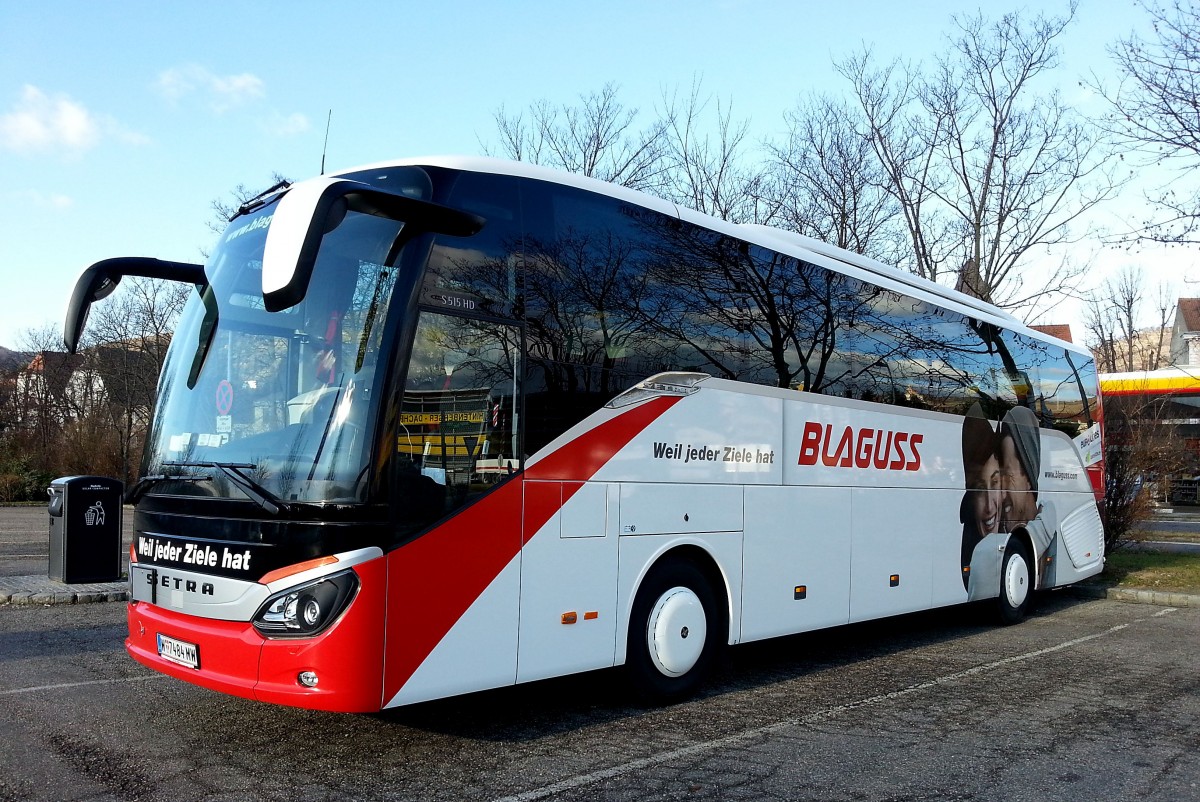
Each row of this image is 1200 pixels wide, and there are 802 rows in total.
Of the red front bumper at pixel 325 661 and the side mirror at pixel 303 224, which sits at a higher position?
the side mirror at pixel 303 224

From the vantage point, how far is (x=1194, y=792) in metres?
5.12

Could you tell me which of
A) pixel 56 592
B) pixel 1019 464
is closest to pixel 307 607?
pixel 56 592

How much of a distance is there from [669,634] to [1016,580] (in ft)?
21.4

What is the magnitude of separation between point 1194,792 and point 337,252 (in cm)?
546

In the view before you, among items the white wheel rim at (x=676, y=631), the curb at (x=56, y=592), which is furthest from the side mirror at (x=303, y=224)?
the curb at (x=56, y=592)

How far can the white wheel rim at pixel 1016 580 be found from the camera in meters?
11.4

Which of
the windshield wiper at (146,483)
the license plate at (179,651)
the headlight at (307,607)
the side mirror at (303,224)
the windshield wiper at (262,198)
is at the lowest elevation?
the license plate at (179,651)

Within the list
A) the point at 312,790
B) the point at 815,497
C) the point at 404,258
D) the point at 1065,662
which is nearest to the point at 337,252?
the point at 404,258

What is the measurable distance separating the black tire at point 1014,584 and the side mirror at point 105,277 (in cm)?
916

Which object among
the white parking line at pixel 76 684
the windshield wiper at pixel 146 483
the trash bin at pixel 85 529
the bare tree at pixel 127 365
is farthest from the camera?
the bare tree at pixel 127 365

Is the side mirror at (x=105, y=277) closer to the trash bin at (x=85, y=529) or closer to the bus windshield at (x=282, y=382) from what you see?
the bus windshield at (x=282, y=382)

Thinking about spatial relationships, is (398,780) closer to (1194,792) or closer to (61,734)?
(61,734)

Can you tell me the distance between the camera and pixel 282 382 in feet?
17.8

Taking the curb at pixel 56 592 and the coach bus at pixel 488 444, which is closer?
A: the coach bus at pixel 488 444
